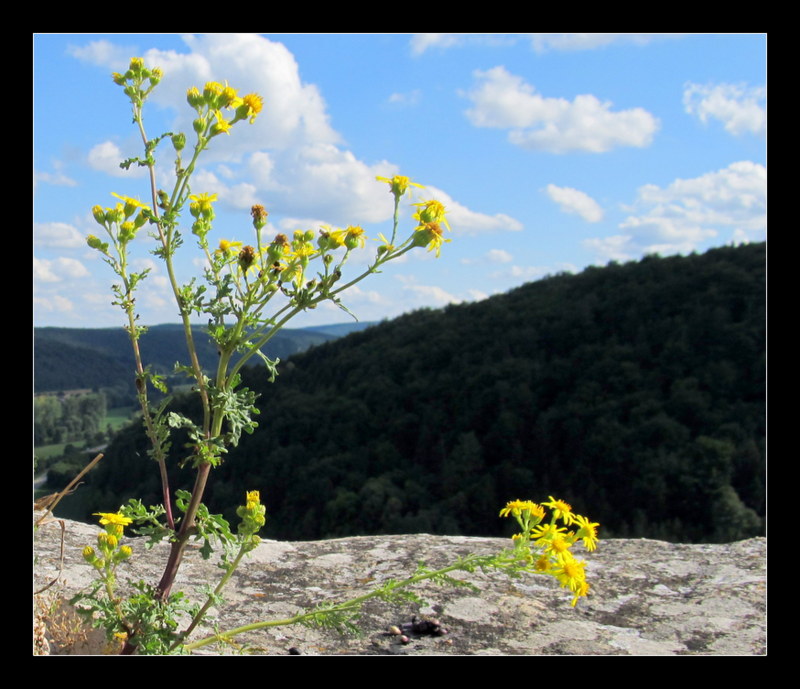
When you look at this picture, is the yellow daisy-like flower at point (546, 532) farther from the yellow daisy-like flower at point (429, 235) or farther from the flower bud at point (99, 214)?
the flower bud at point (99, 214)

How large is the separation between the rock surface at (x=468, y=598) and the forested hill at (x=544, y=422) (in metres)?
27.7

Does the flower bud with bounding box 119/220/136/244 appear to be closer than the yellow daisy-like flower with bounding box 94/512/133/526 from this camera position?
No

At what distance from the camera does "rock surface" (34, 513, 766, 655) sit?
2.23 m

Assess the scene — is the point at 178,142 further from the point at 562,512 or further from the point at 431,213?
the point at 562,512

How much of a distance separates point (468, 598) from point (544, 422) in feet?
111

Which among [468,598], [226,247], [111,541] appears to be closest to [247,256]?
[226,247]

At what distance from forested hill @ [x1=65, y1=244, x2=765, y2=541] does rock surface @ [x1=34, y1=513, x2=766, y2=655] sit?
27.7 metres

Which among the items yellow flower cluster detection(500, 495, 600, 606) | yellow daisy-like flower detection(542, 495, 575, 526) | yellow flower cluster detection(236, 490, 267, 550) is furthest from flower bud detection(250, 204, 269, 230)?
yellow daisy-like flower detection(542, 495, 575, 526)

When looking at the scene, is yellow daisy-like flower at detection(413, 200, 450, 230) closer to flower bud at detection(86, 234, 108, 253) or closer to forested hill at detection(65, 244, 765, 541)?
flower bud at detection(86, 234, 108, 253)

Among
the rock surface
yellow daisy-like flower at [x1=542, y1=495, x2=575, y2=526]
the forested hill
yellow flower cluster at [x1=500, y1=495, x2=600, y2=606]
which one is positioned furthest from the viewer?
the forested hill

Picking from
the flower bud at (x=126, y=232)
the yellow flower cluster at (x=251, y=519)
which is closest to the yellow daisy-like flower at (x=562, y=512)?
the yellow flower cluster at (x=251, y=519)
